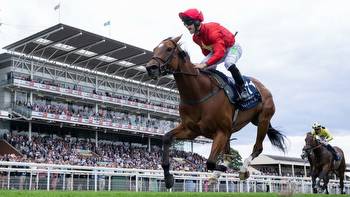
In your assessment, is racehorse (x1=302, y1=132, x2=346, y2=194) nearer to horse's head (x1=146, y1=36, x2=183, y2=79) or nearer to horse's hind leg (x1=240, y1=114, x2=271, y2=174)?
horse's hind leg (x1=240, y1=114, x2=271, y2=174)

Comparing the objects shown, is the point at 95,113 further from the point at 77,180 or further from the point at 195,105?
the point at 195,105

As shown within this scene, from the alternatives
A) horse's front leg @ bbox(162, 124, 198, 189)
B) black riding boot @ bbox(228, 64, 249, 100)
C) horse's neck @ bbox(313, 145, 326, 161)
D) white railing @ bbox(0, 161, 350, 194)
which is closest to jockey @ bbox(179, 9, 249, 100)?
black riding boot @ bbox(228, 64, 249, 100)

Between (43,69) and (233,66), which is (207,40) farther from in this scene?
(43,69)

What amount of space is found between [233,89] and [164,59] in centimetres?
141

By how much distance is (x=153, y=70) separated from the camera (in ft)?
18.2

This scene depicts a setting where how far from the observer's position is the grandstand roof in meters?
41.5

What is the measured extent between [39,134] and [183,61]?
42.4 metres

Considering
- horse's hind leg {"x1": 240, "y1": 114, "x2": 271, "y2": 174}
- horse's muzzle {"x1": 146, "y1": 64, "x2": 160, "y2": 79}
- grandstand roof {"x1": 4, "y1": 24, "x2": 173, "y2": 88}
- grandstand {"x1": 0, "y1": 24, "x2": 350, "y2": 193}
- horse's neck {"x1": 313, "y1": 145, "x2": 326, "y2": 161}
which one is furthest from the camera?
grandstand roof {"x1": 4, "y1": 24, "x2": 173, "y2": 88}

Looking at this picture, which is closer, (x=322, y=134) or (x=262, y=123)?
(x=262, y=123)

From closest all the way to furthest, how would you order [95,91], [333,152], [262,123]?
[262,123]
[333,152]
[95,91]

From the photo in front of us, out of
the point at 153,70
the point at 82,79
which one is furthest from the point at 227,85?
the point at 82,79

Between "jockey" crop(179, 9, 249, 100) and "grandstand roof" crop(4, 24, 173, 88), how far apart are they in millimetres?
34337

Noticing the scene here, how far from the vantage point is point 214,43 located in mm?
6539

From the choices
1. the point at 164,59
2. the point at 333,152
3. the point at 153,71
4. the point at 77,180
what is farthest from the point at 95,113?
the point at 153,71
